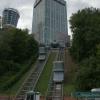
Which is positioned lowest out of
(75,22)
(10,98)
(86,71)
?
(10,98)

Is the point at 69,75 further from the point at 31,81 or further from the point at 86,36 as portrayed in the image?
the point at 86,36

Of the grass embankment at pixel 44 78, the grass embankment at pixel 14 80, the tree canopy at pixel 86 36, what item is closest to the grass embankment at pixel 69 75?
the tree canopy at pixel 86 36

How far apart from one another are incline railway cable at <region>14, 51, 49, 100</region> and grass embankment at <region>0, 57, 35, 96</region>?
1.16 metres

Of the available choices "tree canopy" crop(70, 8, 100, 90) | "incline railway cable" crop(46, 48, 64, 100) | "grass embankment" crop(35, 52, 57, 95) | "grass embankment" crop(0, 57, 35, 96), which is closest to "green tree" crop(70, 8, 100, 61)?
"tree canopy" crop(70, 8, 100, 90)

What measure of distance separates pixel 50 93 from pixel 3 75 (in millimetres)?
17025

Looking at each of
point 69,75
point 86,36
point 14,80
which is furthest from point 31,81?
point 86,36

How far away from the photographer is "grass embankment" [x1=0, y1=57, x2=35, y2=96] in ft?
170

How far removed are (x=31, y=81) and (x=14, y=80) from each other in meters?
3.33

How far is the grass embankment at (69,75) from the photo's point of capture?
157ft

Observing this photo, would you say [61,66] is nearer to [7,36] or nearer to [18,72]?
[18,72]

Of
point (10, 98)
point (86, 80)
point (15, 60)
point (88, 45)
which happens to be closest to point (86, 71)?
point (86, 80)

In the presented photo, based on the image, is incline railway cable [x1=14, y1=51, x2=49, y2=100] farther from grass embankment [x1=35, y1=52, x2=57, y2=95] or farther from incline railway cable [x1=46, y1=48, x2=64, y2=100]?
incline railway cable [x1=46, y1=48, x2=64, y2=100]

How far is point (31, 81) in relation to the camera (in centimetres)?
5475

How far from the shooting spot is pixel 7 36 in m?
73.5
